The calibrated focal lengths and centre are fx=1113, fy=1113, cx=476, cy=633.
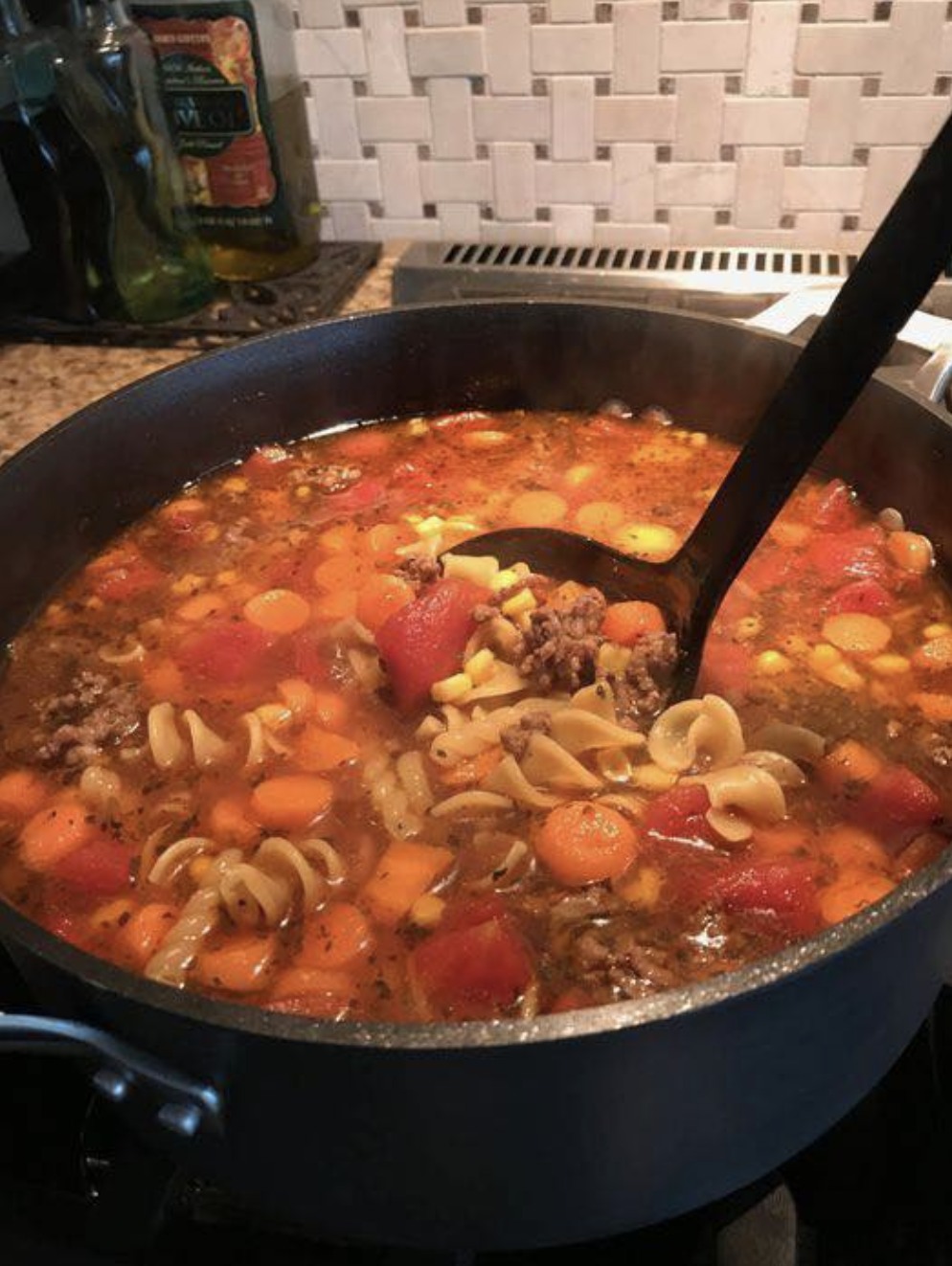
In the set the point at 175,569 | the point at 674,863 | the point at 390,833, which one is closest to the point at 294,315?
the point at 175,569

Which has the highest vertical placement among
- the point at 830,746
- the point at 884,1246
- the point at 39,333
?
the point at 39,333

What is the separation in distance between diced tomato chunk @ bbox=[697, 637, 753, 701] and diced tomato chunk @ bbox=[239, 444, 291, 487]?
113 cm

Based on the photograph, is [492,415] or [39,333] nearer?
[492,415]

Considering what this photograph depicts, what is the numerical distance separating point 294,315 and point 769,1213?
260 centimetres

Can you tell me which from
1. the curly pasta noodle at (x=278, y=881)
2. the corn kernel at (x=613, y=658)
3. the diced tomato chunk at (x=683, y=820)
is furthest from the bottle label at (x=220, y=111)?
the diced tomato chunk at (x=683, y=820)

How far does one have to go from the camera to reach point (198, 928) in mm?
1575

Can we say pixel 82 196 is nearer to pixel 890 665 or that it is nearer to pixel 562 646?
pixel 562 646

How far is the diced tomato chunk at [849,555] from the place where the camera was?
222cm

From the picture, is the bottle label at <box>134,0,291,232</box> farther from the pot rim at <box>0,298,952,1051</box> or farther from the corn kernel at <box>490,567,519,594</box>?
the pot rim at <box>0,298,952,1051</box>

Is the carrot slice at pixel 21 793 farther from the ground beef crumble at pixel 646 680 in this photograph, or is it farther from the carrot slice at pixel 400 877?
the ground beef crumble at pixel 646 680

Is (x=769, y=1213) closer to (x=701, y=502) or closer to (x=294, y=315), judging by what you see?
(x=701, y=502)

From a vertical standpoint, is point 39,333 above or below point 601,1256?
above

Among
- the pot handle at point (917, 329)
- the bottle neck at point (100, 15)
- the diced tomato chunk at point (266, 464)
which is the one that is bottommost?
the diced tomato chunk at point (266, 464)

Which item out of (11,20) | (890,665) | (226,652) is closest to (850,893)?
(890,665)
